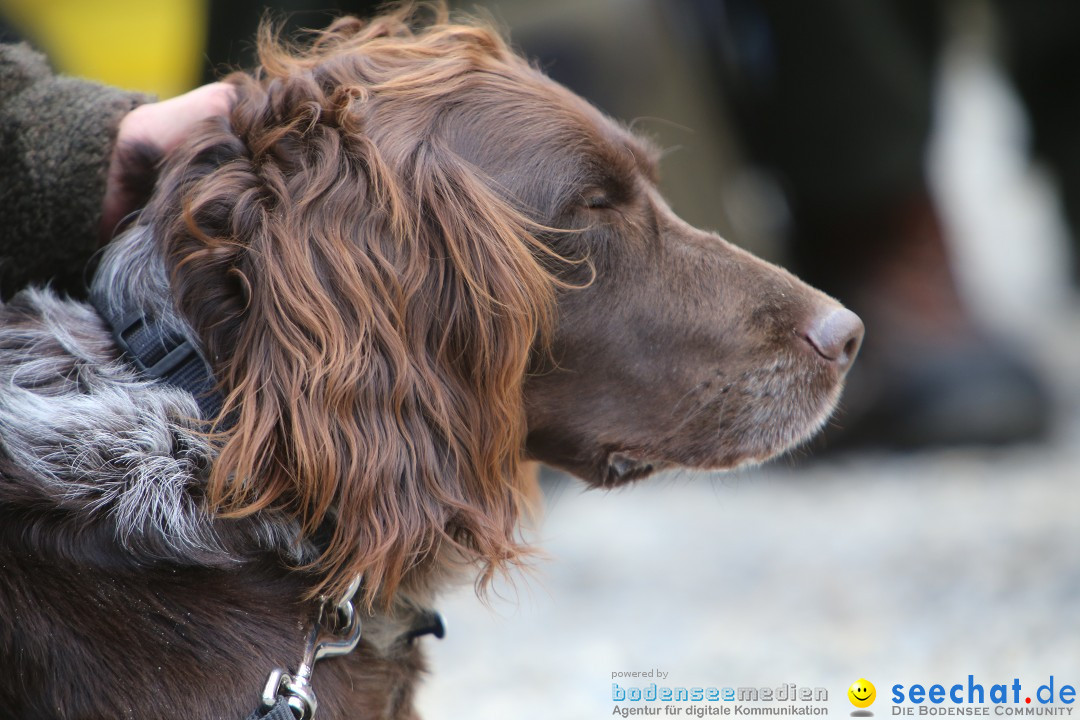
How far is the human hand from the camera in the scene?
8.39ft

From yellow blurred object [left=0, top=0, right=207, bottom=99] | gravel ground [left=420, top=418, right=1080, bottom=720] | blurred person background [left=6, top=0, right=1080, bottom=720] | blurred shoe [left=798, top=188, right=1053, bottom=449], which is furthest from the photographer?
blurred shoe [left=798, top=188, right=1053, bottom=449]

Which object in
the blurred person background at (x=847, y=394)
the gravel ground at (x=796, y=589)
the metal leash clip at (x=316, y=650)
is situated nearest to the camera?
the metal leash clip at (x=316, y=650)

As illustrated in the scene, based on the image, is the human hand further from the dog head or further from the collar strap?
the collar strap

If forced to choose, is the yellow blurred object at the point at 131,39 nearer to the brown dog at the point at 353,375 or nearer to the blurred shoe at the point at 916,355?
the brown dog at the point at 353,375

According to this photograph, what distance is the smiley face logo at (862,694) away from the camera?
330cm

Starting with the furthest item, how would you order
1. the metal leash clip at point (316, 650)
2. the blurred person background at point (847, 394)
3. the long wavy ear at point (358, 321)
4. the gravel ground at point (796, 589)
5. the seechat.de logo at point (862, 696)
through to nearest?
the blurred person background at point (847, 394) < the gravel ground at point (796, 589) < the seechat.de logo at point (862, 696) < the long wavy ear at point (358, 321) < the metal leash clip at point (316, 650)

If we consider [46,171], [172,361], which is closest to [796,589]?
[172,361]

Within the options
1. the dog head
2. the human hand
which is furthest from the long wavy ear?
the human hand

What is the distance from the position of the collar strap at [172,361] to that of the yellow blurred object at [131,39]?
10.7ft

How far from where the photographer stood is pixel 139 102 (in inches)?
107

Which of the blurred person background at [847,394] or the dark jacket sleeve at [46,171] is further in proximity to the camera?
the blurred person background at [847,394]

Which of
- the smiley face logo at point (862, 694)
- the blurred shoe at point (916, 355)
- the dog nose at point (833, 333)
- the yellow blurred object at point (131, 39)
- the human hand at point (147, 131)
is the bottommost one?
the blurred shoe at point (916, 355)

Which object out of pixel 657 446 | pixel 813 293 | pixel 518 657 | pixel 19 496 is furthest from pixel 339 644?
pixel 518 657

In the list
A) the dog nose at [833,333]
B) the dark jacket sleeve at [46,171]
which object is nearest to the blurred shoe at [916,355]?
the dog nose at [833,333]
